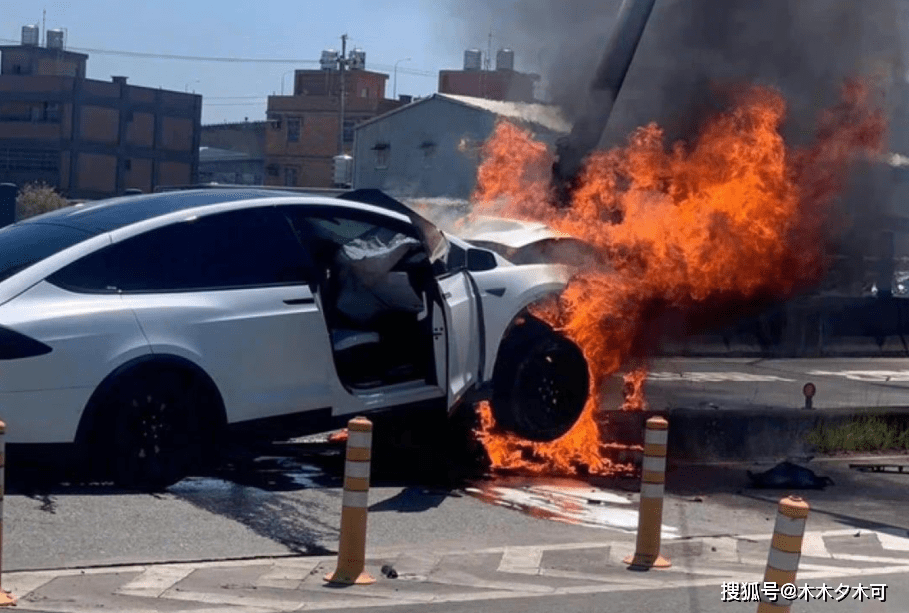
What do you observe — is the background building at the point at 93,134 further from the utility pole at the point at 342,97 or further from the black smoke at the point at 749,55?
the black smoke at the point at 749,55

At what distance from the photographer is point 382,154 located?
48219 millimetres

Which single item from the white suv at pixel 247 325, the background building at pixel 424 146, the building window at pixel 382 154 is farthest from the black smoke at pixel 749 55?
the building window at pixel 382 154

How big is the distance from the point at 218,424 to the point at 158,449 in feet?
1.26

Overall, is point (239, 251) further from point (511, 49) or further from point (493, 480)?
point (511, 49)

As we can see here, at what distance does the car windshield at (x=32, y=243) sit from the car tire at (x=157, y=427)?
2.92 feet

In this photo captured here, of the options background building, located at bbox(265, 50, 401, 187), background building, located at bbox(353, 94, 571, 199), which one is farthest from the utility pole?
background building, located at bbox(353, 94, 571, 199)

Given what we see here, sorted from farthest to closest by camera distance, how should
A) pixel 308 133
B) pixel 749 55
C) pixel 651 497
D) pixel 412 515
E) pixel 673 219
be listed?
pixel 308 133
pixel 749 55
pixel 673 219
pixel 412 515
pixel 651 497

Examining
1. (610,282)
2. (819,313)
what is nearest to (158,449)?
(610,282)

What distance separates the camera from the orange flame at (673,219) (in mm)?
11016

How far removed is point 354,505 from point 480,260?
11.0ft

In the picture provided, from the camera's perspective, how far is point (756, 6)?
1532 cm

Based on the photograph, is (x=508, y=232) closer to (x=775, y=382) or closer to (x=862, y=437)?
(x=862, y=437)

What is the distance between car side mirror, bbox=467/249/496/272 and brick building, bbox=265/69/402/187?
5904 cm

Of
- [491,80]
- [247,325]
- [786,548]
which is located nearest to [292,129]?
[491,80]
